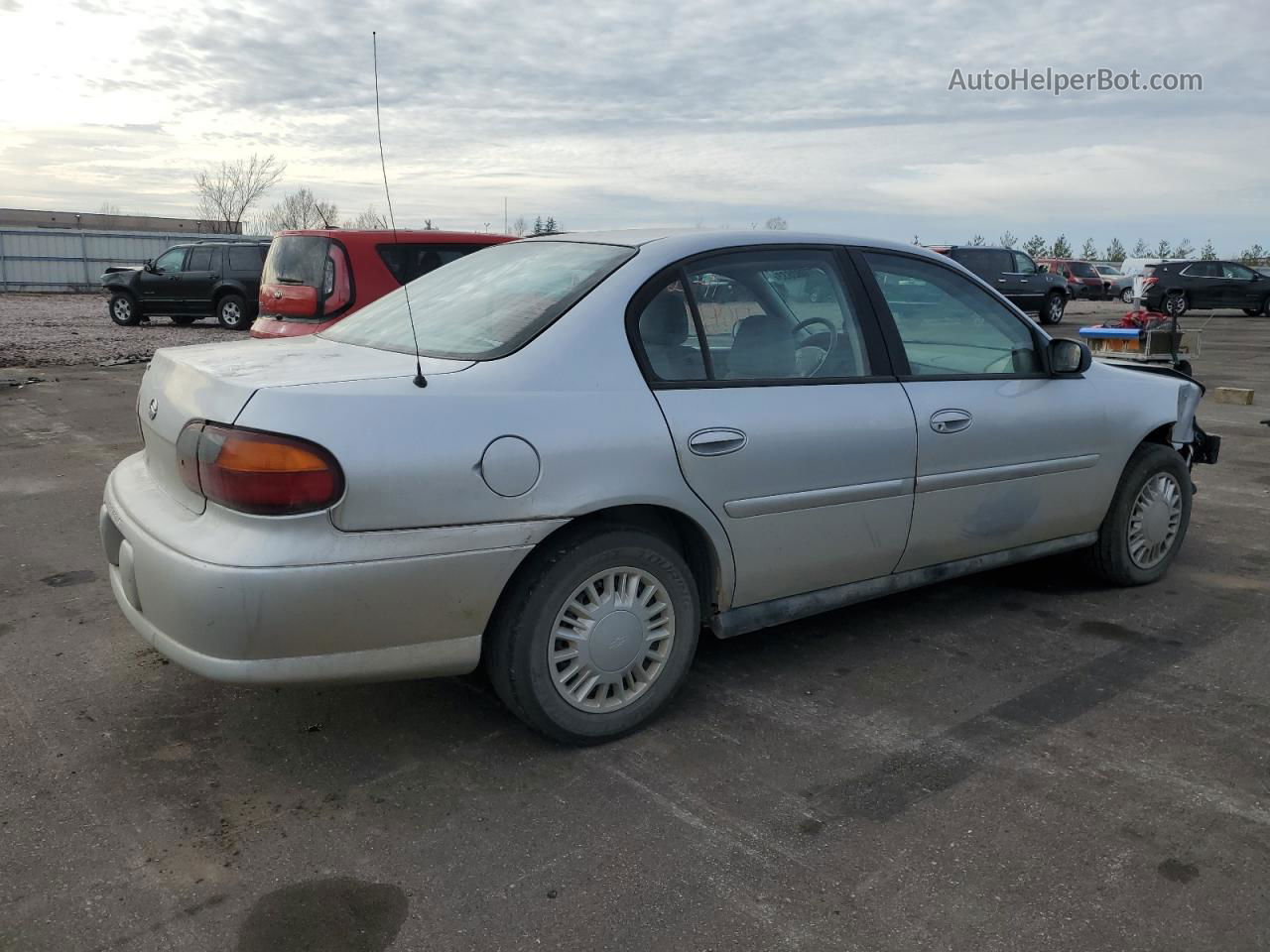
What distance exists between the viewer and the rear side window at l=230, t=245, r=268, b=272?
1955 centimetres

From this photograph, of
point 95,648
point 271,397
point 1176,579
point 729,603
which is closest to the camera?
point 271,397

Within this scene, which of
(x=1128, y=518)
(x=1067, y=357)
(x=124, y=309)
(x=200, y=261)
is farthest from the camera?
(x=124, y=309)

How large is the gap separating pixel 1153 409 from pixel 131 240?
34539mm

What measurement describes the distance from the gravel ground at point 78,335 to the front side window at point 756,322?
33.7ft

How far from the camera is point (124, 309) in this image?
66.6 feet

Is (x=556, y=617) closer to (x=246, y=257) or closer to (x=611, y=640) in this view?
(x=611, y=640)

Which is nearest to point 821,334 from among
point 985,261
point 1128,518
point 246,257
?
point 1128,518

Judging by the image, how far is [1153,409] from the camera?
467 centimetres

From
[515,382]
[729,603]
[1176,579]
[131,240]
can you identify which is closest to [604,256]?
[515,382]

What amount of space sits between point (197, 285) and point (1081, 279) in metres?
26.5

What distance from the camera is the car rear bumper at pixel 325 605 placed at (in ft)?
8.76

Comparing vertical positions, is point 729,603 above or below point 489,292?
below

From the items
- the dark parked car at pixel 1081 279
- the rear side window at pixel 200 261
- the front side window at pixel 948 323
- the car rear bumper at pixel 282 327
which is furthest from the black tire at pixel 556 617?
the dark parked car at pixel 1081 279

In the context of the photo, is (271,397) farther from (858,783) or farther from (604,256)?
(858,783)
